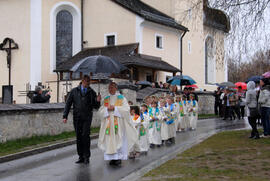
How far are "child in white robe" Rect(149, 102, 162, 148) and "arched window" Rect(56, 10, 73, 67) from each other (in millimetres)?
20896

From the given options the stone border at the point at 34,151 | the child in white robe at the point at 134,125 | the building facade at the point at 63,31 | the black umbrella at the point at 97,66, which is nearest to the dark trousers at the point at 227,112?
the building facade at the point at 63,31

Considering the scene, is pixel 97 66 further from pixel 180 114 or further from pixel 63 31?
pixel 63 31

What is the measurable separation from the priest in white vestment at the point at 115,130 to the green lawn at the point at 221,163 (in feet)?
3.87

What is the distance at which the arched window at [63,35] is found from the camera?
32.8 metres

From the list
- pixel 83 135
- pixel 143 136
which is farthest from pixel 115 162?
pixel 143 136

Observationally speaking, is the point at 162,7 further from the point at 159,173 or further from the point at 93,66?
the point at 159,173

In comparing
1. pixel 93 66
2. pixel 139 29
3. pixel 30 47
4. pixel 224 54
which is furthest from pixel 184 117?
pixel 30 47

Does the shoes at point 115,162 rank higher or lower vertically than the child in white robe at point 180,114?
lower

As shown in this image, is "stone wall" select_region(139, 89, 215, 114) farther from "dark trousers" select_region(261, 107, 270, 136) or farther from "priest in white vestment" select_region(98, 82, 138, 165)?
"priest in white vestment" select_region(98, 82, 138, 165)

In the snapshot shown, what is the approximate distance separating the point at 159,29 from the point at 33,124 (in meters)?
21.2

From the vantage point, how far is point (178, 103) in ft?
55.3

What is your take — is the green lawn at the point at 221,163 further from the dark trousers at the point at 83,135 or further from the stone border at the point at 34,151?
the stone border at the point at 34,151

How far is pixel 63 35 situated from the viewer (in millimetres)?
33094

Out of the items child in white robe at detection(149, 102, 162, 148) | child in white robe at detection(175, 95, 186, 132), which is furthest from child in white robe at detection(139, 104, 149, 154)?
child in white robe at detection(175, 95, 186, 132)
